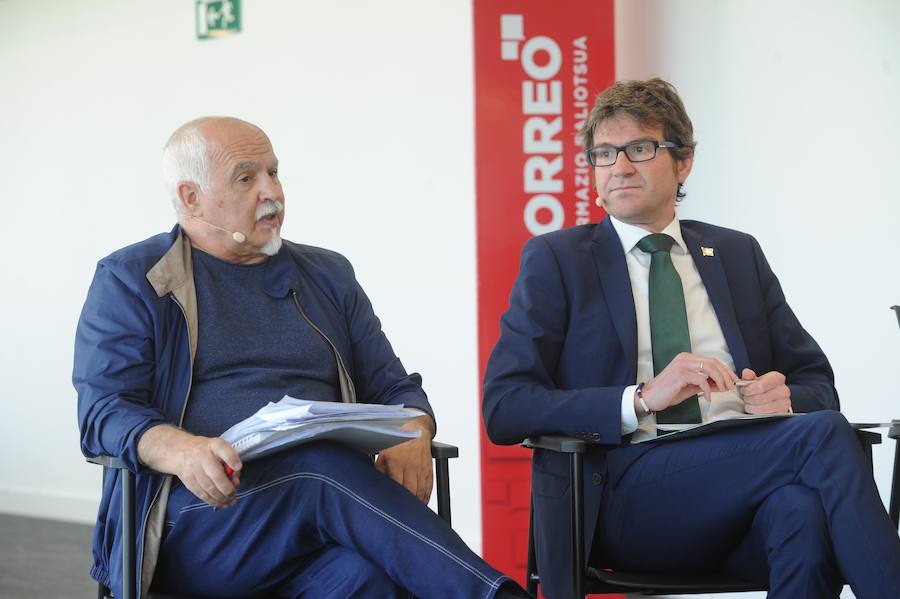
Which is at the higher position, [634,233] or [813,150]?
[813,150]

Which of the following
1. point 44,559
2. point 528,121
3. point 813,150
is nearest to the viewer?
point 528,121

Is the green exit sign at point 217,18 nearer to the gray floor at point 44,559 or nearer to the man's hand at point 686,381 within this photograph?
the gray floor at point 44,559

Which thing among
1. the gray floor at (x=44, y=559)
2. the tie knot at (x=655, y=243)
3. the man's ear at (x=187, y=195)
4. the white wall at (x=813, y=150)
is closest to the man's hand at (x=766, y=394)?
the tie knot at (x=655, y=243)

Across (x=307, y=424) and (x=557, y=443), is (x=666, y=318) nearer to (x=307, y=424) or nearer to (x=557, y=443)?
(x=557, y=443)

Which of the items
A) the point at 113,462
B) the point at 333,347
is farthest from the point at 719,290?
the point at 113,462

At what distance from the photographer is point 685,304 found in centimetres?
245

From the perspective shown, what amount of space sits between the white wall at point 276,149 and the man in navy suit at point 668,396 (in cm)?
201

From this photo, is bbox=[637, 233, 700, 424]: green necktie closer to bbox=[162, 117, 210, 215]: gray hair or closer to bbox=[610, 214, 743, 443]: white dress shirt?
bbox=[610, 214, 743, 443]: white dress shirt

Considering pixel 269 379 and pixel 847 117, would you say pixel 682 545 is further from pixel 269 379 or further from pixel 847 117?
pixel 847 117

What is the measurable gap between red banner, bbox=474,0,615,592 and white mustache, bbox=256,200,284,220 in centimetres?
125

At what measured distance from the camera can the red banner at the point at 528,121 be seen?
351 cm

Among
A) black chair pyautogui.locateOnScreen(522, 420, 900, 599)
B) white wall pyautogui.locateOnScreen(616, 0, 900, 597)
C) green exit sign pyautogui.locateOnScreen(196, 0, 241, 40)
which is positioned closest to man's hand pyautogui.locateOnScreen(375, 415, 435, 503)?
black chair pyautogui.locateOnScreen(522, 420, 900, 599)

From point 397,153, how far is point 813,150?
1803 millimetres

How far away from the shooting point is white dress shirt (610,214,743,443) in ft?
7.76
